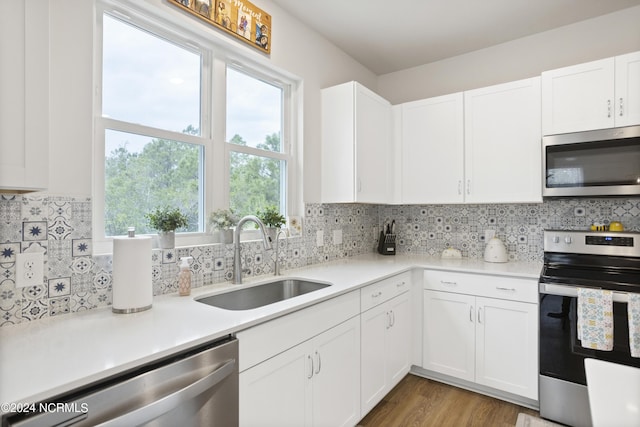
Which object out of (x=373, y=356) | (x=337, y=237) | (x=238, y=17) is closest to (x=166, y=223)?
(x=238, y=17)

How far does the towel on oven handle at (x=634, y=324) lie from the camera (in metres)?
1.81

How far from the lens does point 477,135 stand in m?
2.64

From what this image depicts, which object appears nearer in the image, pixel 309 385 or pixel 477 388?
pixel 309 385

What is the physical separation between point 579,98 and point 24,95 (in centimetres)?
284

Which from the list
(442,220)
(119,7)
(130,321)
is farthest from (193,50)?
(442,220)

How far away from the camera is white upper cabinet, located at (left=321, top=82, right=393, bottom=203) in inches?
99.6

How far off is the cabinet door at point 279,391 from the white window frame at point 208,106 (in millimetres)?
816

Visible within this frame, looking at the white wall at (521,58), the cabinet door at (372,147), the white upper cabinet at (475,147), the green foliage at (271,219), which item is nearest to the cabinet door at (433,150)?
the white upper cabinet at (475,147)

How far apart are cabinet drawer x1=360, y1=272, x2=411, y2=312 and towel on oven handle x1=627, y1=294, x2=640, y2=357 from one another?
1225 millimetres

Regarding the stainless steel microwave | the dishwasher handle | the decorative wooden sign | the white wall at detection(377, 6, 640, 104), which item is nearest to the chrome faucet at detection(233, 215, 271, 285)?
the dishwasher handle

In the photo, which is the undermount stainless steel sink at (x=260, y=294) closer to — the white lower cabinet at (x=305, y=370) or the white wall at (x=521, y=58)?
the white lower cabinet at (x=305, y=370)

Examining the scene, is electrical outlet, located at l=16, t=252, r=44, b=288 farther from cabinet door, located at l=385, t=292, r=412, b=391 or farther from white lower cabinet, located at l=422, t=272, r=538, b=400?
white lower cabinet, located at l=422, t=272, r=538, b=400

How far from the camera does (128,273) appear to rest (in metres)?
1.34

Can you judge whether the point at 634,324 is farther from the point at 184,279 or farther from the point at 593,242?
the point at 184,279
